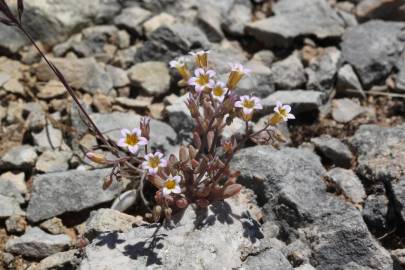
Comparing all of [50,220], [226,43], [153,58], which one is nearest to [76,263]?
[50,220]

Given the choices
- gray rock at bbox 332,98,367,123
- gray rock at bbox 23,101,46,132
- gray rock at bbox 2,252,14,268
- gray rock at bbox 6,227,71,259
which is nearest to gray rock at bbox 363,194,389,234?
gray rock at bbox 332,98,367,123

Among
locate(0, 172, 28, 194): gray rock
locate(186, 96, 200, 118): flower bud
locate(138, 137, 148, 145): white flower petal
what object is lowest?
locate(0, 172, 28, 194): gray rock

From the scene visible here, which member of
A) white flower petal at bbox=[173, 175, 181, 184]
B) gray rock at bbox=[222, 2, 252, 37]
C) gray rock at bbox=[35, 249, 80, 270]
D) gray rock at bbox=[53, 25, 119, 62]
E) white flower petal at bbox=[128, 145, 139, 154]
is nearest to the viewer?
Result: white flower petal at bbox=[128, 145, 139, 154]

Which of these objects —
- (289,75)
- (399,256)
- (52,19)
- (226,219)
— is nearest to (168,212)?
(226,219)

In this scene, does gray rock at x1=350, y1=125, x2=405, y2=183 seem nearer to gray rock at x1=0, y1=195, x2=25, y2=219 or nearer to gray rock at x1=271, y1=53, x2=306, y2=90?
gray rock at x1=271, y1=53, x2=306, y2=90

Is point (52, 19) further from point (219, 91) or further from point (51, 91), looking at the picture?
point (219, 91)

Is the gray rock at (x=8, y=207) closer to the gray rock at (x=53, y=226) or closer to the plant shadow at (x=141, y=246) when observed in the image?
the gray rock at (x=53, y=226)
